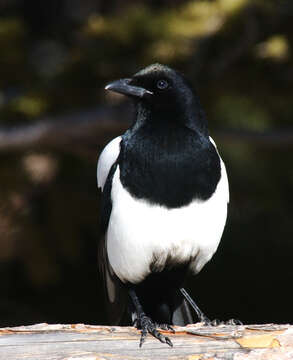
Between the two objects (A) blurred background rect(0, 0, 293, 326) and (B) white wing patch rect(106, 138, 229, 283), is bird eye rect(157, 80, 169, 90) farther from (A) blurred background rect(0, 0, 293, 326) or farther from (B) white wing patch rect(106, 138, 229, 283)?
(A) blurred background rect(0, 0, 293, 326)

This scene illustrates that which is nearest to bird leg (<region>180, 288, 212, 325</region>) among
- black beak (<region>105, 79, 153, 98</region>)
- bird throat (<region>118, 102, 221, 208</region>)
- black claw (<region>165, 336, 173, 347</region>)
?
black claw (<region>165, 336, 173, 347</region>)

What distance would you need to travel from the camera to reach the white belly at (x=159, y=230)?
9.22 feet

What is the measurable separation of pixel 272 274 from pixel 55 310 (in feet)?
4.18

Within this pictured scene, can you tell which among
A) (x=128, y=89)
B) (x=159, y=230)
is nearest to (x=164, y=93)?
(x=128, y=89)

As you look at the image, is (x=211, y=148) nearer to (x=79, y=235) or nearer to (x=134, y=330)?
(x=134, y=330)

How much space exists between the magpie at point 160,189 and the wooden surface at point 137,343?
136mm

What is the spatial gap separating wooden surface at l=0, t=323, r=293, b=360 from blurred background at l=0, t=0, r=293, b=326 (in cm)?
134

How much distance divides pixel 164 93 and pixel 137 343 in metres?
0.92

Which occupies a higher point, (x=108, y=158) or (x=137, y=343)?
(x=108, y=158)

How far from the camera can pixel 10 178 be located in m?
4.23

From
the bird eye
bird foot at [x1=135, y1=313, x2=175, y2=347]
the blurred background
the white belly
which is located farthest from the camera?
the blurred background

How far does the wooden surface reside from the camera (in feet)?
8.16

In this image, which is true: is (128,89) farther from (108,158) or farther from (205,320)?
(205,320)

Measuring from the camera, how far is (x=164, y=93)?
9.64 feet
